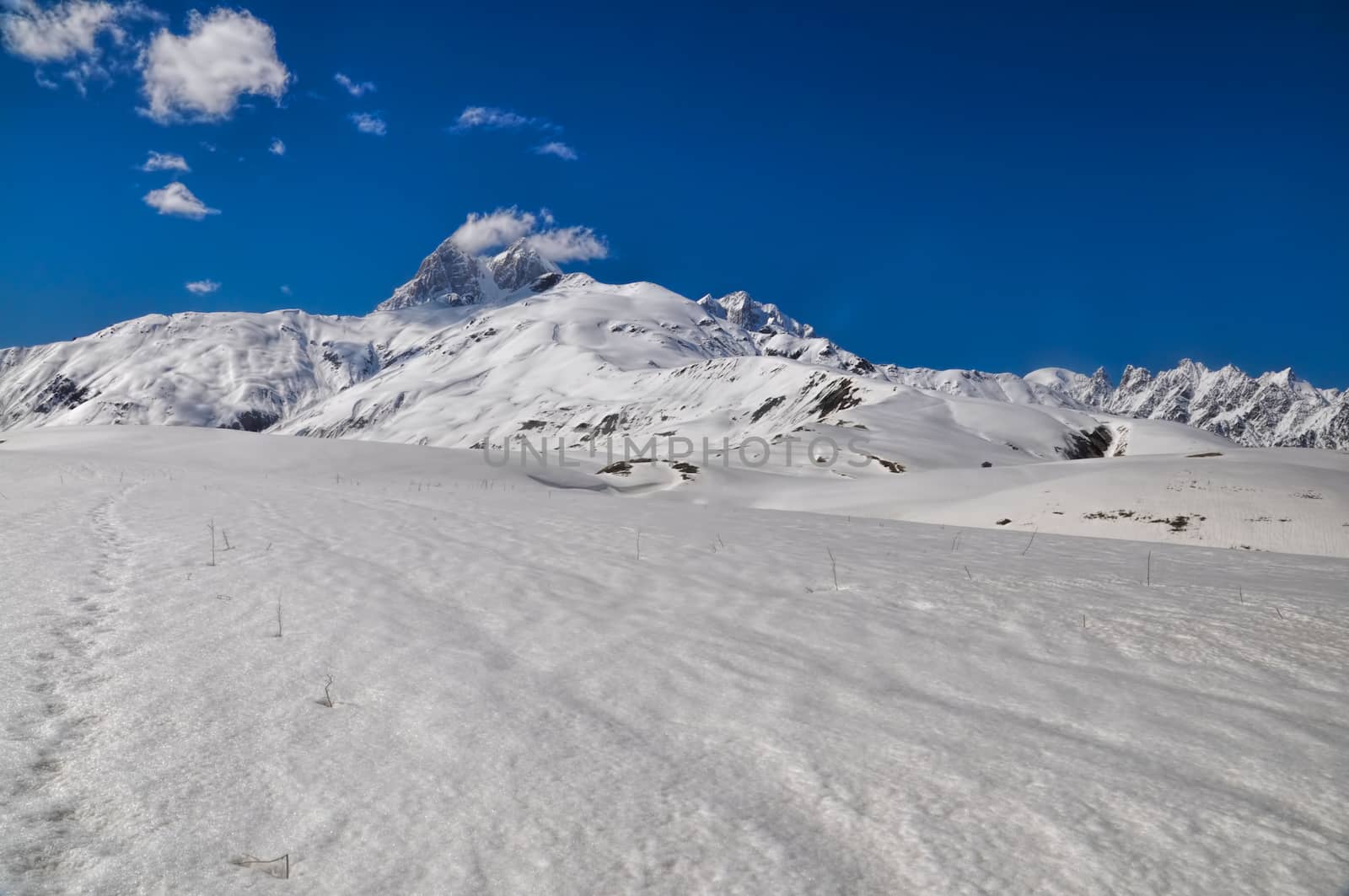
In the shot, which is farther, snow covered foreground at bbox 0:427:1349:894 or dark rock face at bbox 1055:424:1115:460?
dark rock face at bbox 1055:424:1115:460

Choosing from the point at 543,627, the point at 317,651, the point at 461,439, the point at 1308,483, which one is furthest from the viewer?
the point at 461,439

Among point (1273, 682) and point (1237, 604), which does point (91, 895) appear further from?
point (1237, 604)

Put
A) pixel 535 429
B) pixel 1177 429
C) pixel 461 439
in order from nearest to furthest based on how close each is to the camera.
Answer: pixel 1177 429, pixel 535 429, pixel 461 439

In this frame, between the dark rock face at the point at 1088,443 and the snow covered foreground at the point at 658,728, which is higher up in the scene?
the dark rock face at the point at 1088,443

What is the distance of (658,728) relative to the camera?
271 centimetres

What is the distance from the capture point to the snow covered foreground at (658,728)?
1869mm

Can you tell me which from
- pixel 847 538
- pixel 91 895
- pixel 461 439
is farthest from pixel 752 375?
pixel 91 895

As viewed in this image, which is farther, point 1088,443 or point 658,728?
point 1088,443

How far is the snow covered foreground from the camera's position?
1.87 m

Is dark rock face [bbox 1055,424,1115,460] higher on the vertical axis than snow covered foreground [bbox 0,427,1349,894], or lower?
higher

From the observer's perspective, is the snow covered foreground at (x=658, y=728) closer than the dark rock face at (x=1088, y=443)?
Yes

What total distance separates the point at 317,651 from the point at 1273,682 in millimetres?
4323

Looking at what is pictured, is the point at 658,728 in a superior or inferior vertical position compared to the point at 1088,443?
inferior

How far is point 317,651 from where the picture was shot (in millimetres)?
3432
